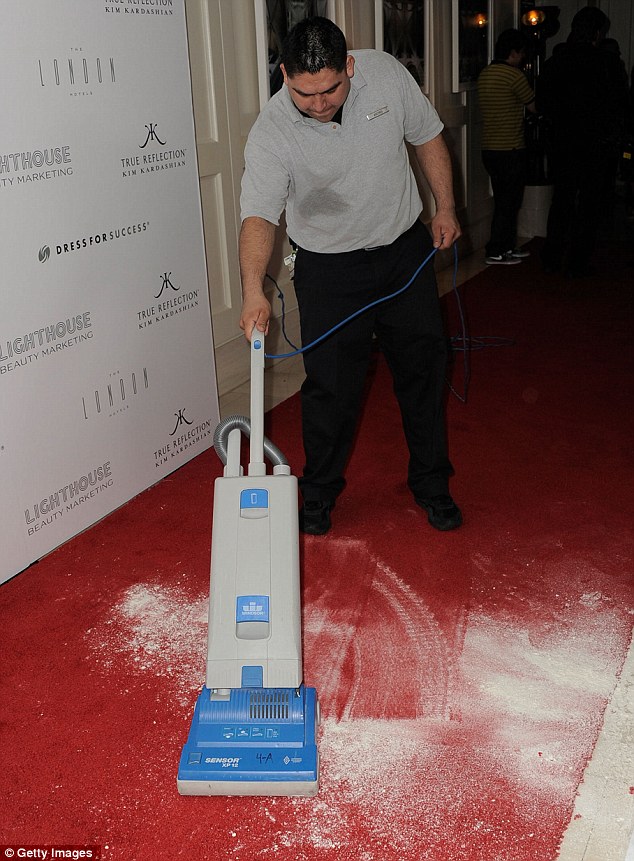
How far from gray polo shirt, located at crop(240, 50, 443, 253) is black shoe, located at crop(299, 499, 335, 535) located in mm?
775

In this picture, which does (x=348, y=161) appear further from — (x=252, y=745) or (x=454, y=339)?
(x=454, y=339)

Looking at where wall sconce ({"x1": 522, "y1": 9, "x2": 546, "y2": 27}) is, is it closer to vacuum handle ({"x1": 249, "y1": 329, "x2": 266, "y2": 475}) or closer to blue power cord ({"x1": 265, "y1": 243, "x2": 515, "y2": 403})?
blue power cord ({"x1": 265, "y1": 243, "x2": 515, "y2": 403})

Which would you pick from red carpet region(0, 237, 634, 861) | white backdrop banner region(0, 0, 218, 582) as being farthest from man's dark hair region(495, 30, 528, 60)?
white backdrop banner region(0, 0, 218, 582)

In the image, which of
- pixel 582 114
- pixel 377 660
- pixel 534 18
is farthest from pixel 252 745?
pixel 534 18

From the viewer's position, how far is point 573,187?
5762 mm

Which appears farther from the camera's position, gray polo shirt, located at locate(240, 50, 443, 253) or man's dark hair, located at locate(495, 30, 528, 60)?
man's dark hair, located at locate(495, 30, 528, 60)

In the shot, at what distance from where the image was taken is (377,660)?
221cm

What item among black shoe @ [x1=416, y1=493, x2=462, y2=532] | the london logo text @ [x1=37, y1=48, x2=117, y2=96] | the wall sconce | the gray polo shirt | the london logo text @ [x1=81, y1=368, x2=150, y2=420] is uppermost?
the wall sconce

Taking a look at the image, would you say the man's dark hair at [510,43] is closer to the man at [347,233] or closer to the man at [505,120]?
the man at [505,120]

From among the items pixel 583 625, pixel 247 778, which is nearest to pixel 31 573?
pixel 247 778

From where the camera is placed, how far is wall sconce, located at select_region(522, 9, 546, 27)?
22.9 ft

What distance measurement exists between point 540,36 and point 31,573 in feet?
20.3

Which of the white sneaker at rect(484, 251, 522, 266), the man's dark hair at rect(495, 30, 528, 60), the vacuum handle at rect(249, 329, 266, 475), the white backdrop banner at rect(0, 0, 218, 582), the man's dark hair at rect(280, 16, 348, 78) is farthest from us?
the white sneaker at rect(484, 251, 522, 266)

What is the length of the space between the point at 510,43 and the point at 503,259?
4.53ft
